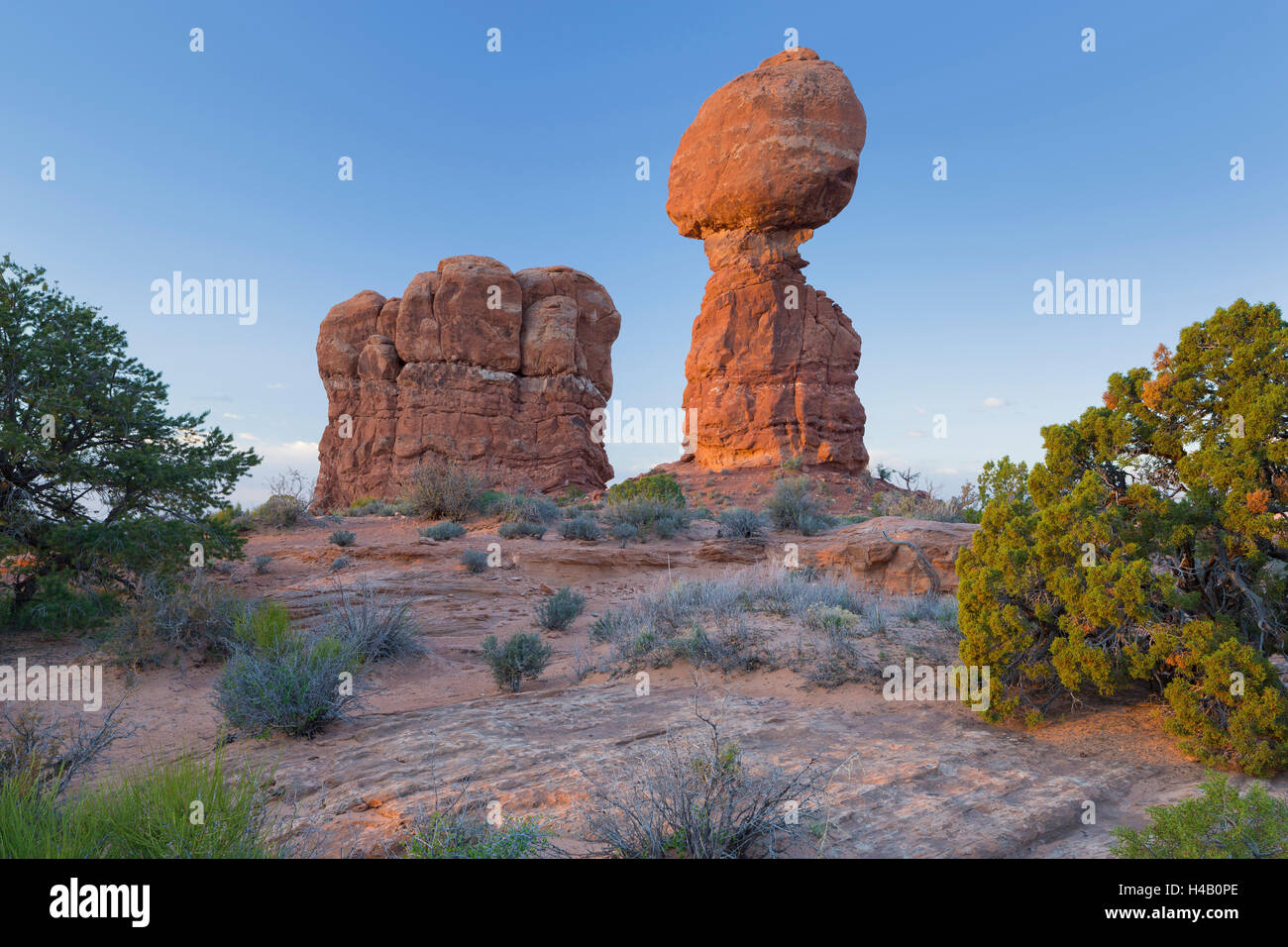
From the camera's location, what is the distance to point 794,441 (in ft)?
89.4

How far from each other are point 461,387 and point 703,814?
29.7m

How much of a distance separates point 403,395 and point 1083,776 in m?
30.8

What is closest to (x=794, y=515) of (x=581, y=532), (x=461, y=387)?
(x=581, y=532)

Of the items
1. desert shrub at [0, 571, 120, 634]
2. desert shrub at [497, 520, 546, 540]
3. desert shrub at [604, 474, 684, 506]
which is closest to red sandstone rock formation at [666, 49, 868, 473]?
desert shrub at [604, 474, 684, 506]

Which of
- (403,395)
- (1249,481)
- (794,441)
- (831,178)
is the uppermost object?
(831,178)

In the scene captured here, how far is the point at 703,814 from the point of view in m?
2.49

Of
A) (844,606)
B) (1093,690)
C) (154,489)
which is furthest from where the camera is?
(154,489)

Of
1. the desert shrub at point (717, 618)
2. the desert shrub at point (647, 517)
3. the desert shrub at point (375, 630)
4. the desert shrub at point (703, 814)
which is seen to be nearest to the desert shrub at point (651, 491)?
the desert shrub at point (647, 517)

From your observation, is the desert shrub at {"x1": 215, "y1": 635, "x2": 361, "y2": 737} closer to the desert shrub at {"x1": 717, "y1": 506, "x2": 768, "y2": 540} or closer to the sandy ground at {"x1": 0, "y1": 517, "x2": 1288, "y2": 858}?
the sandy ground at {"x1": 0, "y1": 517, "x2": 1288, "y2": 858}

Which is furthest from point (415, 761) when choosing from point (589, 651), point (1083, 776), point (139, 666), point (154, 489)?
point (154, 489)

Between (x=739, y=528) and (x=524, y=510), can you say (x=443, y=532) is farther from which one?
(x=739, y=528)

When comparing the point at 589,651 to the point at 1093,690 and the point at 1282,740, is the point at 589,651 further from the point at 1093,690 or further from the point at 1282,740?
the point at 1282,740

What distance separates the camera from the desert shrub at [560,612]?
8633 mm
